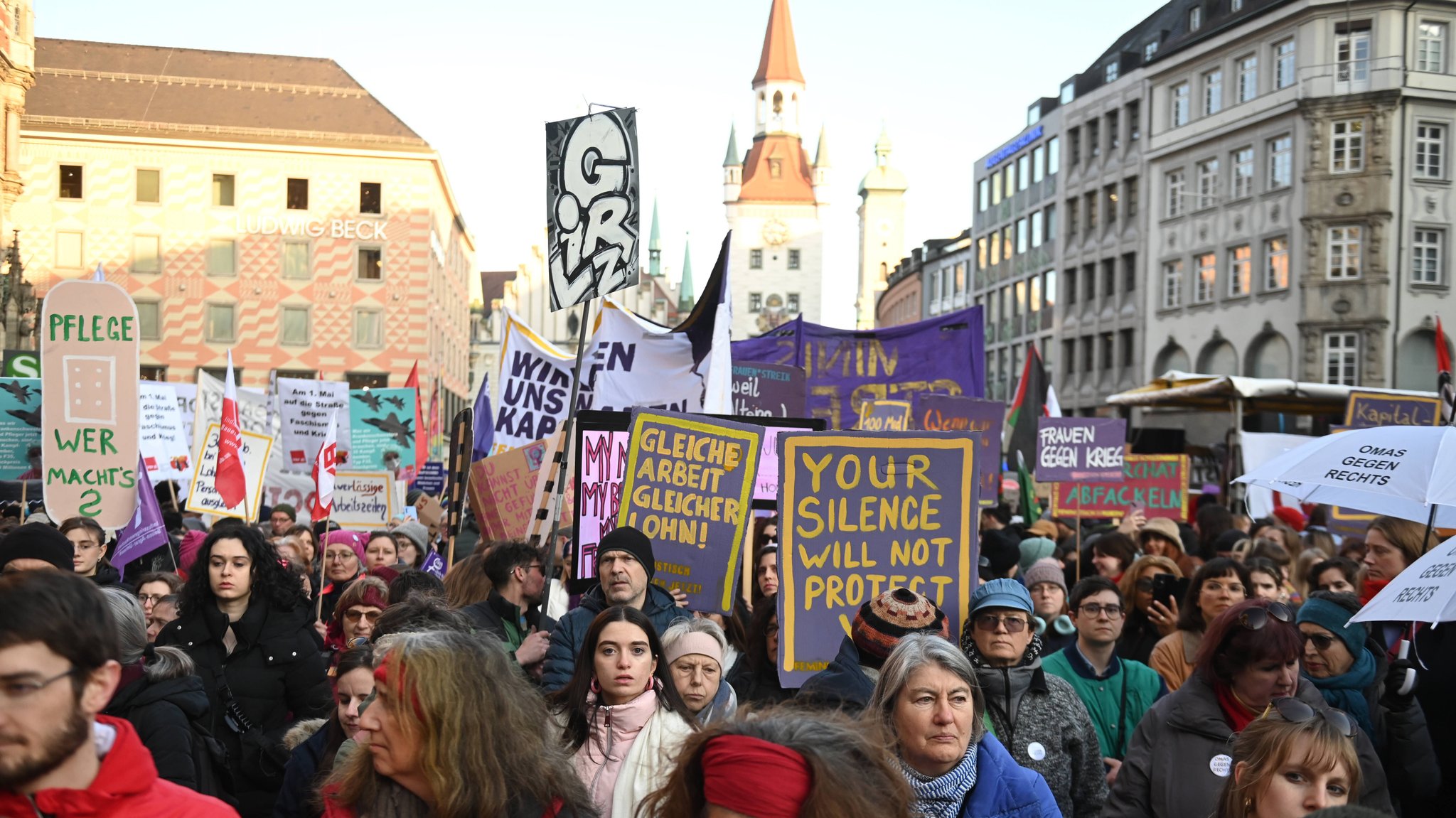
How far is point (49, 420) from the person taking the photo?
7.63 metres

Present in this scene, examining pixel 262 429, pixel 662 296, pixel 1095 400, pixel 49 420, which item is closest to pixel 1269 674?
pixel 49 420

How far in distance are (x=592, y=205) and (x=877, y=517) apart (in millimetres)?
2376

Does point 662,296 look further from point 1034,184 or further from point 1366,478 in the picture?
point 1366,478

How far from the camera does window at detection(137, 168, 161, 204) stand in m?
55.0

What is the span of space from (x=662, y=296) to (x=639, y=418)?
4453 inches

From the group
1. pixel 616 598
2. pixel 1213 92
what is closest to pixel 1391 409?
pixel 616 598

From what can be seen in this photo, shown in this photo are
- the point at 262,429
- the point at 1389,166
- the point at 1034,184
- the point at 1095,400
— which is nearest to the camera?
the point at 262,429

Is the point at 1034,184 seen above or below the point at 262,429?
above

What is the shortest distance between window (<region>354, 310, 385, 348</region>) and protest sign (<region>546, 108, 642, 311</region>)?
167 ft

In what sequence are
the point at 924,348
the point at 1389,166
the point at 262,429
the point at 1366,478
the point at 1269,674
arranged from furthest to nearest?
the point at 1389,166
the point at 262,429
the point at 924,348
the point at 1366,478
the point at 1269,674

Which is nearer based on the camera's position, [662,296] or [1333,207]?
[1333,207]

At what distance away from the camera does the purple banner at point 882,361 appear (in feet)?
47.9

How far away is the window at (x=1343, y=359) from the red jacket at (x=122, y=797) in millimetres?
41242

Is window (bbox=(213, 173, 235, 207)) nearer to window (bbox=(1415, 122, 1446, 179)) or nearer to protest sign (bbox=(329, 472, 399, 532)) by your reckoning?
window (bbox=(1415, 122, 1446, 179))
